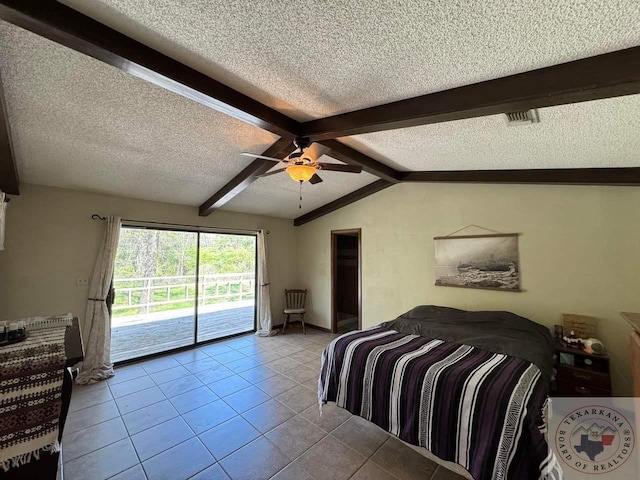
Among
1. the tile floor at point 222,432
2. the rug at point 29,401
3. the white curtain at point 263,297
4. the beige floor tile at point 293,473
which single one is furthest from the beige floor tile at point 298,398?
the white curtain at point 263,297

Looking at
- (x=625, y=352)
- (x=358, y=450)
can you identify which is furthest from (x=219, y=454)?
(x=625, y=352)

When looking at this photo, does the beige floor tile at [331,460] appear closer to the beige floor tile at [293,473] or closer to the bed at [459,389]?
the beige floor tile at [293,473]

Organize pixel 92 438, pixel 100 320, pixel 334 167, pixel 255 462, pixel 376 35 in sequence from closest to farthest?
pixel 376 35, pixel 255 462, pixel 92 438, pixel 334 167, pixel 100 320

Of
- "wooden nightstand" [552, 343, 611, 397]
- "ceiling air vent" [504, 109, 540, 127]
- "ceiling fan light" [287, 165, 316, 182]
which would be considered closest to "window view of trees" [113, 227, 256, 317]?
"ceiling fan light" [287, 165, 316, 182]

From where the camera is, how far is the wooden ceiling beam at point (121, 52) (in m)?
1.13

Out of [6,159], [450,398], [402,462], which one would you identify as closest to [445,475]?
[402,462]

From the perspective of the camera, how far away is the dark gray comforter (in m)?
2.21

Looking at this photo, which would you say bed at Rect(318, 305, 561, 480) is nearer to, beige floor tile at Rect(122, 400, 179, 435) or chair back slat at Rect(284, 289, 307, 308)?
beige floor tile at Rect(122, 400, 179, 435)

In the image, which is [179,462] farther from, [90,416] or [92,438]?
[90,416]

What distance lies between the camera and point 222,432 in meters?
2.27

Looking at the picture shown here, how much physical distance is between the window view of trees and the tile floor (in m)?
1.73

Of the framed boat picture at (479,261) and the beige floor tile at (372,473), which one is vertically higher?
the framed boat picture at (479,261)

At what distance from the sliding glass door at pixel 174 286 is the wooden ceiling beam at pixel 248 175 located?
0.73m

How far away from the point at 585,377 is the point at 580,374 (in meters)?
0.04
